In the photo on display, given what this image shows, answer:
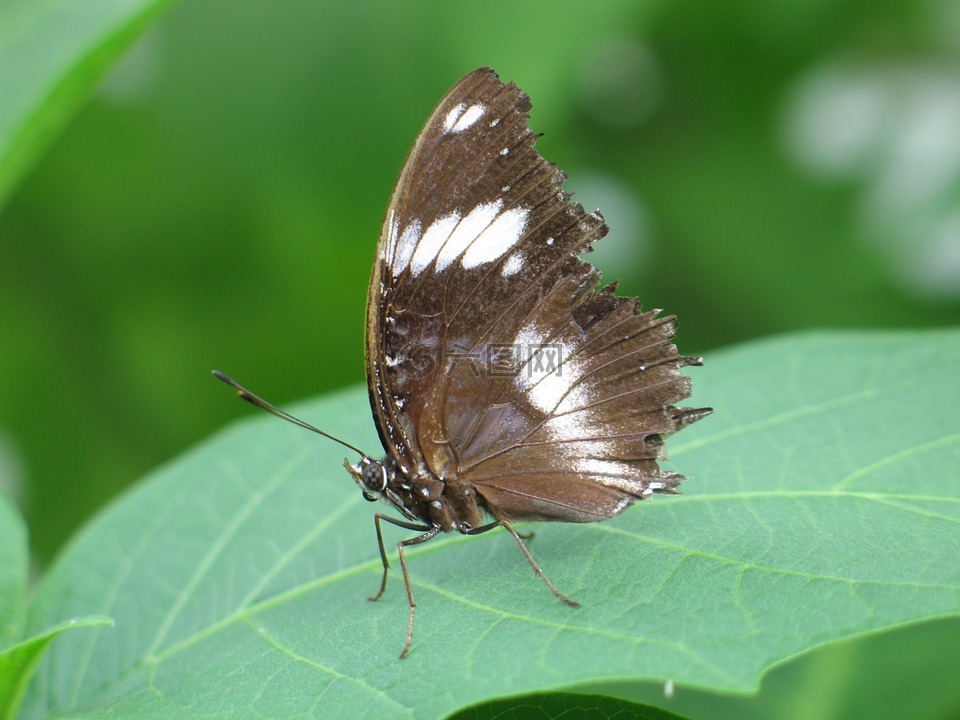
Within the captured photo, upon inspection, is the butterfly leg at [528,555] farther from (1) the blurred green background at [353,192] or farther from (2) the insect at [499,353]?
(1) the blurred green background at [353,192]

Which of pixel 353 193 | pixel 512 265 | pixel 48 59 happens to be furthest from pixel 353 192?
pixel 512 265

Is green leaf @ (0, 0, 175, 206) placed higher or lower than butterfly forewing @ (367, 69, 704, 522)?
higher

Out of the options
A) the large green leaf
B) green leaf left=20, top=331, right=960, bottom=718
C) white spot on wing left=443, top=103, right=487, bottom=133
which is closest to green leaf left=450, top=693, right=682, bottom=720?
green leaf left=20, top=331, right=960, bottom=718

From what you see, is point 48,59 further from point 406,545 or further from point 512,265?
point 406,545

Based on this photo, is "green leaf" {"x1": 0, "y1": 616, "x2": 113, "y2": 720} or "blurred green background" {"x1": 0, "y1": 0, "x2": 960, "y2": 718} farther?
"blurred green background" {"x1": 0, "y1": 0, "x2": 960, "y2": 718}

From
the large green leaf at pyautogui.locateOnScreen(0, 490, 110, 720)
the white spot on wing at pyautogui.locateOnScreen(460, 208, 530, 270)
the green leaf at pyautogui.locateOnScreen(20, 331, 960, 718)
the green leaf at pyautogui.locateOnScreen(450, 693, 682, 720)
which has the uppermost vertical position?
the white spot on wing at pyautogui.locateOnScreen(460, 208, 530, 270)

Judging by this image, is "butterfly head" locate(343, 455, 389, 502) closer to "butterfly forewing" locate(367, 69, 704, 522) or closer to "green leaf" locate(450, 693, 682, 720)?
"butterfly forewing" locate(367, 69, 704, 522)

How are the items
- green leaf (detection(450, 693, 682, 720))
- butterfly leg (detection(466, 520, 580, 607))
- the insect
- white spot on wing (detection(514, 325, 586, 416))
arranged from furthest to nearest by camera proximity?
white spot on wing (detection(514, 325, 586, 416)), the insect, butterfly leg (detection(466, 520, 580, 607)), green leaf (detection(450, 693, 682, 720))
